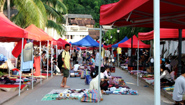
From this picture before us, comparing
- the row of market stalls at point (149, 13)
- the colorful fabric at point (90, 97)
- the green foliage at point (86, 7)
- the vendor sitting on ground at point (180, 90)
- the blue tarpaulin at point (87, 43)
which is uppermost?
the green foliage at point (86, 7)

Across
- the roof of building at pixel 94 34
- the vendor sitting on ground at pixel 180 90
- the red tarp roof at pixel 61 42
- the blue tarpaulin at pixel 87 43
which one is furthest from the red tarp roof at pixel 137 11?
the roof of building at pixel 94 34

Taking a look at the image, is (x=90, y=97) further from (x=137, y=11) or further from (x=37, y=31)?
(x=37, y=31)

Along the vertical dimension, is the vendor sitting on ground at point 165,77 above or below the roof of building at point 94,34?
below

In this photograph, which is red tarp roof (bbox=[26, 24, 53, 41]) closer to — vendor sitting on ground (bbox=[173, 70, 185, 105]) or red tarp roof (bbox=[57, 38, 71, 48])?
red tarp roof (bbox=[57, 38, 71, 48])

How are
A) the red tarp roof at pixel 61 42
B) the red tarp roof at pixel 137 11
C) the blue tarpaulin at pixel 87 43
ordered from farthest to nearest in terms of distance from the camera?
the blue tarpaulin at pixel 87 43 → the red tarp roof at pixel 61 42 → the red tarp roof at pixel 137 11

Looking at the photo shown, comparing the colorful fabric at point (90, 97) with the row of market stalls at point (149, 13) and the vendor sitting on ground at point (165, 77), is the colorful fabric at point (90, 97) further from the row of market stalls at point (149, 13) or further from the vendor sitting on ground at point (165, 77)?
the vendor sitting on ground at point (165, 77)

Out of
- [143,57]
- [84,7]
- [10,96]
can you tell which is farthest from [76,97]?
[84,7]

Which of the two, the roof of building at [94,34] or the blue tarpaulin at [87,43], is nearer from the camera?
the blue tarpaulin at [87,43]

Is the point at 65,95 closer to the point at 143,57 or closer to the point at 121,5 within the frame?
the point at 121,5

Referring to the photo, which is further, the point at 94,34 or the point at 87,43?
the point at 94,34

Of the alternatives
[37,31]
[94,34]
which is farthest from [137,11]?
[94,34]

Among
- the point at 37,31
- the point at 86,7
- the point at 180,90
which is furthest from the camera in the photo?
the point at 86,7

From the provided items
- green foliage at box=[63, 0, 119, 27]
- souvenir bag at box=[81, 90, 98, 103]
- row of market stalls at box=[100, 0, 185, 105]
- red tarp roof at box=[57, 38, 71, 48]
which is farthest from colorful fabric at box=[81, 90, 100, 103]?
green foliage at box=[63, 0, 119, 27]

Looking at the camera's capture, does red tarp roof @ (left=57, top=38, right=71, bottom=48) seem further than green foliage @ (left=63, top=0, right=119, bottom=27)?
No
